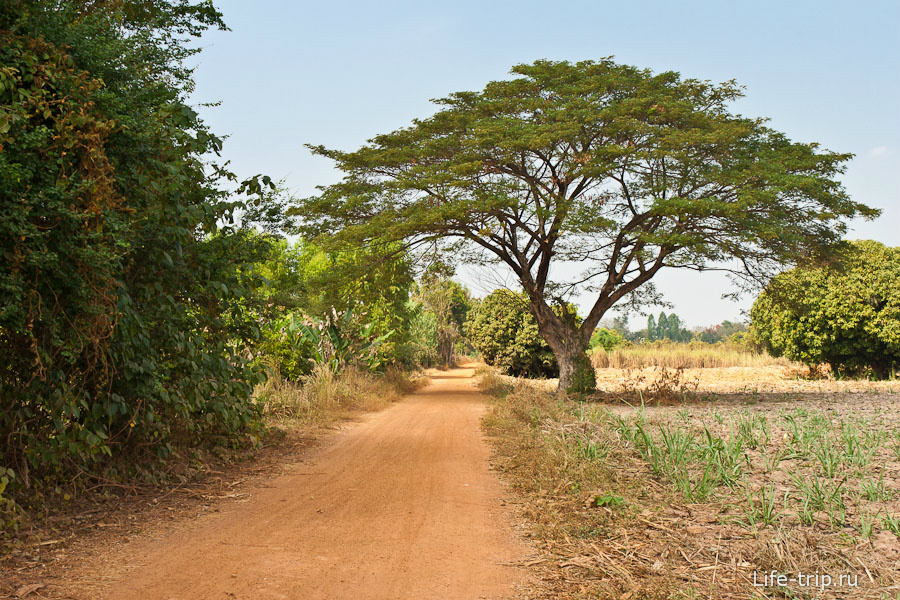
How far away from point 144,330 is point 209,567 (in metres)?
2.15

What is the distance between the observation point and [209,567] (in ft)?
13.9

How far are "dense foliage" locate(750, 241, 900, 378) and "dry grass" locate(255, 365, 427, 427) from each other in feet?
45.9

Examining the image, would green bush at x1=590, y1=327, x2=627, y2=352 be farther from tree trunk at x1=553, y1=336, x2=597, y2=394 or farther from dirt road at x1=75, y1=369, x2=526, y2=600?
dirt road at x1=75, y1=369, x2=526, y2=600

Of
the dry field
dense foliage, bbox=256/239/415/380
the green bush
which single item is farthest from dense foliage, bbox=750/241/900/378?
the green bush

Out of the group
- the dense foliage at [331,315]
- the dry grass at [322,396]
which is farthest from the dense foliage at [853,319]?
the dry grass at [322,396]

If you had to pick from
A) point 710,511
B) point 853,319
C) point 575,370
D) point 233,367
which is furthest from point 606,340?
point 710,511

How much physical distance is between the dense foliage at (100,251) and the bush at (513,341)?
807 inches

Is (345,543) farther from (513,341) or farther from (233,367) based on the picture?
(513,341)

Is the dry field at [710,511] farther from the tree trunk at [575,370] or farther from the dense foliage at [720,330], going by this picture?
the dense foliage at [720,330]

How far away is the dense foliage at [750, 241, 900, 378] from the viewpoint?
22391mm

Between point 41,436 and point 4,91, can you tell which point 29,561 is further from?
point 4,91

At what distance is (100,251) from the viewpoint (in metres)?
4.54

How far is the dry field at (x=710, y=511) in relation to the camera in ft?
12.6

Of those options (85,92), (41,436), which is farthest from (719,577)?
(85,92)
